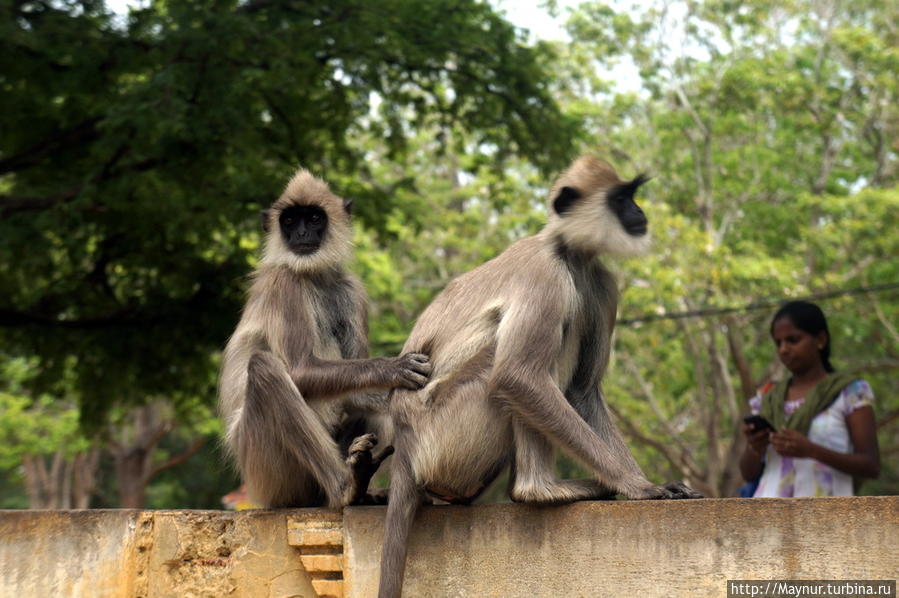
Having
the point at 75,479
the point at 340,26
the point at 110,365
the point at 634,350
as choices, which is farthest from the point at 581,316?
the point at 75,479

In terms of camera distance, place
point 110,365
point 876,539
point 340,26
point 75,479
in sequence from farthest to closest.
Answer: point 75,479, point 110,365, point 340,26, point 876,539

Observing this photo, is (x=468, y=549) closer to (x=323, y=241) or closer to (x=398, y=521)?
(x=398, y=521)

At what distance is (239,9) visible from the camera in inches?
339

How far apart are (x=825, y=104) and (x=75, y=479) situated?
47.5 ft

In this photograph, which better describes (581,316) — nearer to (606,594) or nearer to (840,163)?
(606,594)

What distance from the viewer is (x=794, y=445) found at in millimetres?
4234

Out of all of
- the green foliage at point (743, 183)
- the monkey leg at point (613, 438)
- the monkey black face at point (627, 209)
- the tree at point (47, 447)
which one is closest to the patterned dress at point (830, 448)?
the monkey leg at point (613, 438)

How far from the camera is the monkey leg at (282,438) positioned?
3879mm

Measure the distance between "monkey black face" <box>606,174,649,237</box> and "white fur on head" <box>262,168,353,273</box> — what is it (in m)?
1.25

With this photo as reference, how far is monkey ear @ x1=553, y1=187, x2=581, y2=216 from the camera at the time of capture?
3881mm

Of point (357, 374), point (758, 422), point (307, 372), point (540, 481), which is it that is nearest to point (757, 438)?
point (758, 422)

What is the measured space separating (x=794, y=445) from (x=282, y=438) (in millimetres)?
2000

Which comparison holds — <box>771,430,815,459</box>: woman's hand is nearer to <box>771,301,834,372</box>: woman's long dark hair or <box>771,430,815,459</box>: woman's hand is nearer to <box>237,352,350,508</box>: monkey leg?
<box>771,301,834,372</box>: woman's long dark hair

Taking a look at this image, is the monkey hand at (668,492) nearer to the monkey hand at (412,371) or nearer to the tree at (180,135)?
the monkey hand at (412,371)
